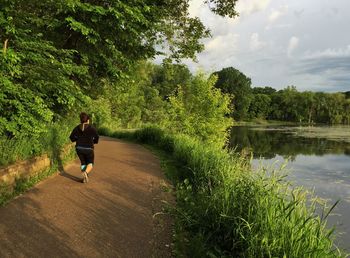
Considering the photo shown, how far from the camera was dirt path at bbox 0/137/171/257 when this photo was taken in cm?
532

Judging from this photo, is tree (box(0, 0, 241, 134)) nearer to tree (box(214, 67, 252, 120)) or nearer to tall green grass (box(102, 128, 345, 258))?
tall green grass (box(102, 128, 345, 258))

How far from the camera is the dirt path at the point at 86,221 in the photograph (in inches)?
210

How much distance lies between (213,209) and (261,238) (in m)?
1.56

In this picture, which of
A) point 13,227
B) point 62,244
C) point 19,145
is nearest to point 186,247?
point 62,244

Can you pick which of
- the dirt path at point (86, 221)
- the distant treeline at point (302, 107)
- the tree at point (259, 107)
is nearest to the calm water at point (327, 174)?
the dirt path at point (86, 221)

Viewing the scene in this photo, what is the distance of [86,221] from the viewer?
6461 mm

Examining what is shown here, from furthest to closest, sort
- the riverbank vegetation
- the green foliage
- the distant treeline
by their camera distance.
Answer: the distant treeline
the green foliage
the riverbank vegetation

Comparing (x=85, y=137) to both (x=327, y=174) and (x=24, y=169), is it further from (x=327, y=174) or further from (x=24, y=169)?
(x=327, y=174)

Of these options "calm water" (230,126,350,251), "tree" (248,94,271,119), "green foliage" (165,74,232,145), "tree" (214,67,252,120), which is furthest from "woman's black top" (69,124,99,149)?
"tree" (248,94,271,119)

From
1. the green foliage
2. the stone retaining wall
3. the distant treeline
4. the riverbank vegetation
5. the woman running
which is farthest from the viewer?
the distant treeline

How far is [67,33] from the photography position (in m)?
15.4

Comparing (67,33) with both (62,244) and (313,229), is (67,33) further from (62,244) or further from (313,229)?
(313,229)

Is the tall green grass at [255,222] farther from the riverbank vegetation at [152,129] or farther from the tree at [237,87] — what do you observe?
the tree at [237,87]

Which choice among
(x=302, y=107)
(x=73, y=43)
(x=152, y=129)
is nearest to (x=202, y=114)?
(x=152, y=129)
